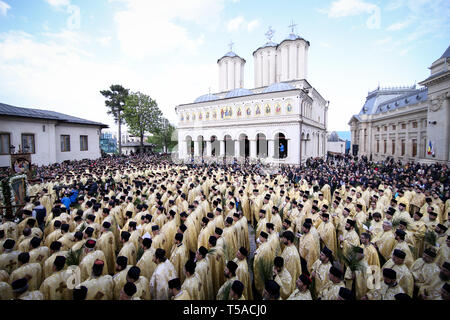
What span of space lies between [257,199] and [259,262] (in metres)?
4.72

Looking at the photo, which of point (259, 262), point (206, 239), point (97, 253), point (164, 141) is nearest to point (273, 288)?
point (259, 262)

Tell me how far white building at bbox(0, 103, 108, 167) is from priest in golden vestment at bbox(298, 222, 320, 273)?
19.3 meters

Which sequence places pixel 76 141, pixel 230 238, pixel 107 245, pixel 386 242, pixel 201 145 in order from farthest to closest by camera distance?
pixel 201 145 → pixel 76 141 → pixel 230 238 → pixel 107 245 → pixel 386 242

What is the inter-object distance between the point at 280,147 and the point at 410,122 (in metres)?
20.3

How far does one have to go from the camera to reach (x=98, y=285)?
11.7ft

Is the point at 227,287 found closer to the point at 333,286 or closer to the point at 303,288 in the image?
the point at 303,288

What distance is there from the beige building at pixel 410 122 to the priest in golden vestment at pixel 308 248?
24.5 metres

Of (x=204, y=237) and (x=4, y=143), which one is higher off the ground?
(x=4, y=143)

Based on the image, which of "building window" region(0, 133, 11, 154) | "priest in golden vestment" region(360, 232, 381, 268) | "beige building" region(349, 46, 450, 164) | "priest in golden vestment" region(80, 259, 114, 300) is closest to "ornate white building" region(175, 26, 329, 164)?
"beige building" region(349, 46, 450, 164)

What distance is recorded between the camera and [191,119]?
3366 centimetres

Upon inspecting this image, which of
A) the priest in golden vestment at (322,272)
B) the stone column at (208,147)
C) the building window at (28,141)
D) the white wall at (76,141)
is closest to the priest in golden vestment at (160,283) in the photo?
the priest in golden vestment at (322,272)

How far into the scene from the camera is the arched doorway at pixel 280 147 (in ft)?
89.5

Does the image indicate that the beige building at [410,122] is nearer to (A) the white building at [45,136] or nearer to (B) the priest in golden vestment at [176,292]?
(B) the priest in golden vestment at [176,292]

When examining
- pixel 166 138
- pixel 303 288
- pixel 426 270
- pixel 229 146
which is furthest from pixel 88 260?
pixel 166 138
